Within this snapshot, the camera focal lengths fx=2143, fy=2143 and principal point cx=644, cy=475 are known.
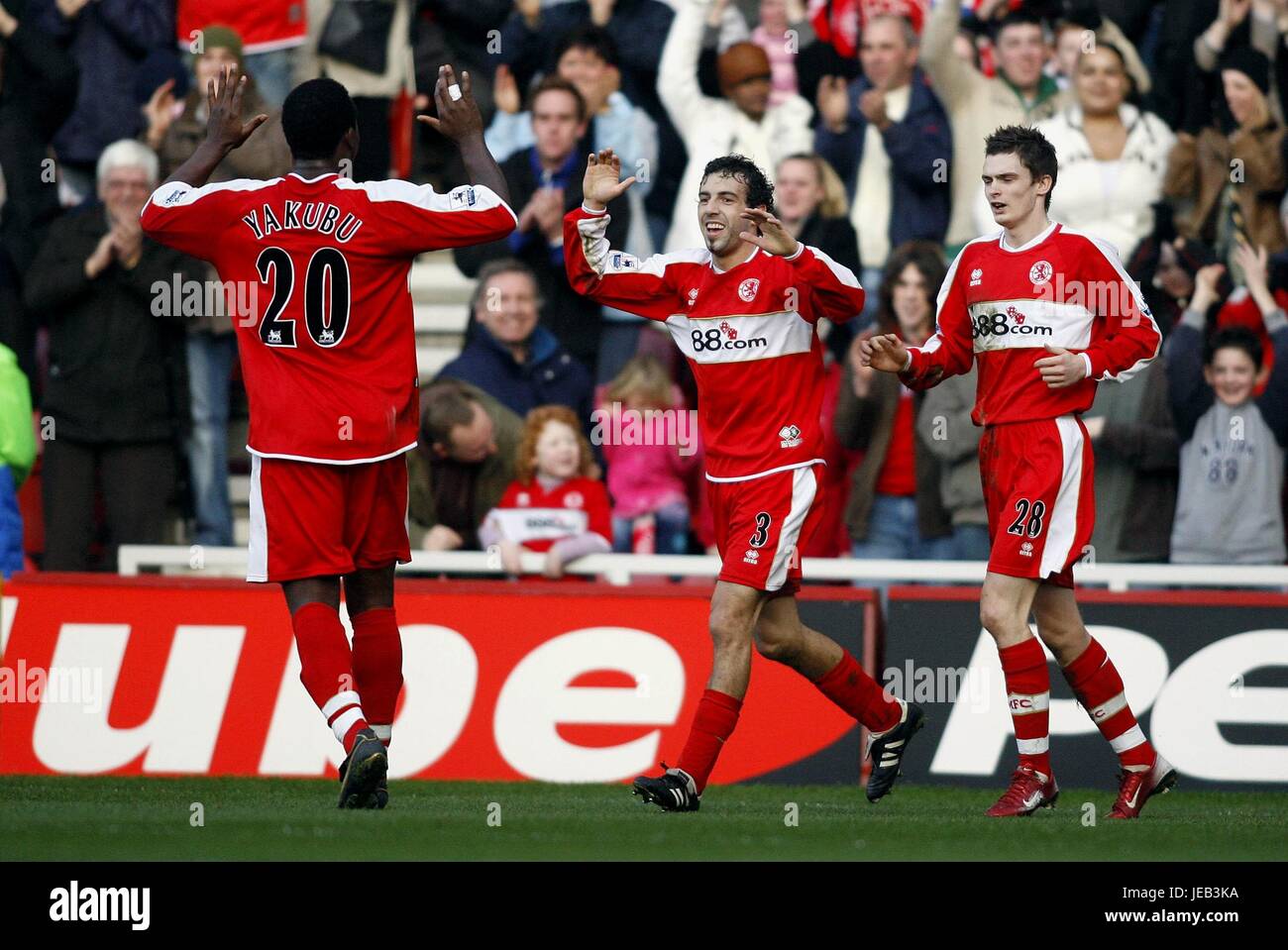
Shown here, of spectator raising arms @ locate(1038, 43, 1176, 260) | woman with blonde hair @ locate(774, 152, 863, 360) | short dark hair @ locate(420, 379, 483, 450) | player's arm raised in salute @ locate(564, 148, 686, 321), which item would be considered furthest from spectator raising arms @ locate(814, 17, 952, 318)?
player's arm raised in salute @ locate(564, 148, 686, 321)

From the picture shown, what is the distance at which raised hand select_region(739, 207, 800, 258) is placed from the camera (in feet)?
28.7

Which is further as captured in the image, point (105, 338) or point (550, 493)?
point (105, 338)

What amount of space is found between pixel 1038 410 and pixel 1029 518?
0.45 meters

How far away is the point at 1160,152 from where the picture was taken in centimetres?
1317

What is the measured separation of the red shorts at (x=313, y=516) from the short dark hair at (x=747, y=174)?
185 cm

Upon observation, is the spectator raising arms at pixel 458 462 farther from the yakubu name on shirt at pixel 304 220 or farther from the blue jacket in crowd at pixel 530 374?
the yakubu name on shirt at pixel 304 220

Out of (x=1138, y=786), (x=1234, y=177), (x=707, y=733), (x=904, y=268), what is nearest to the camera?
(x=707, y=733)

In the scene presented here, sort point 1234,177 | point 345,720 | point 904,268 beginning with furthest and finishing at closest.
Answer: point 1234,177
point 904,268
point 345,720

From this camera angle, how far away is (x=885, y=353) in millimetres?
8844

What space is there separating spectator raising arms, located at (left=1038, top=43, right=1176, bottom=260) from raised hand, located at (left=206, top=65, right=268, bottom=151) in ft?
19.7

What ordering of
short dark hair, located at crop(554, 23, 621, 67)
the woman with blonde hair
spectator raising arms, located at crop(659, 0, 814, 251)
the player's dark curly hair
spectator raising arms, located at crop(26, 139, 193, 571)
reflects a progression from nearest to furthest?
1. the player's dark curly hair
2. the woman with blonde hair
3. spectator raising arms, located at crop(26, 139, 193, 571)
4. spectator raising arms, located at crop(659, 0, 814, 251)
5. short dark hair, located at crop(554, 23, 621, 67)

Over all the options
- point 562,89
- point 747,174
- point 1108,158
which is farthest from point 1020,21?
point 747,174

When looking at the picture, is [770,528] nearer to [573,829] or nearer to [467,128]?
[573,829]

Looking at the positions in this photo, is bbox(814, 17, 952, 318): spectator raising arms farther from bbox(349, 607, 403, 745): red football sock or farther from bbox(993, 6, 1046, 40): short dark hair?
bbox(349, 607, 403, 745): red football sock
